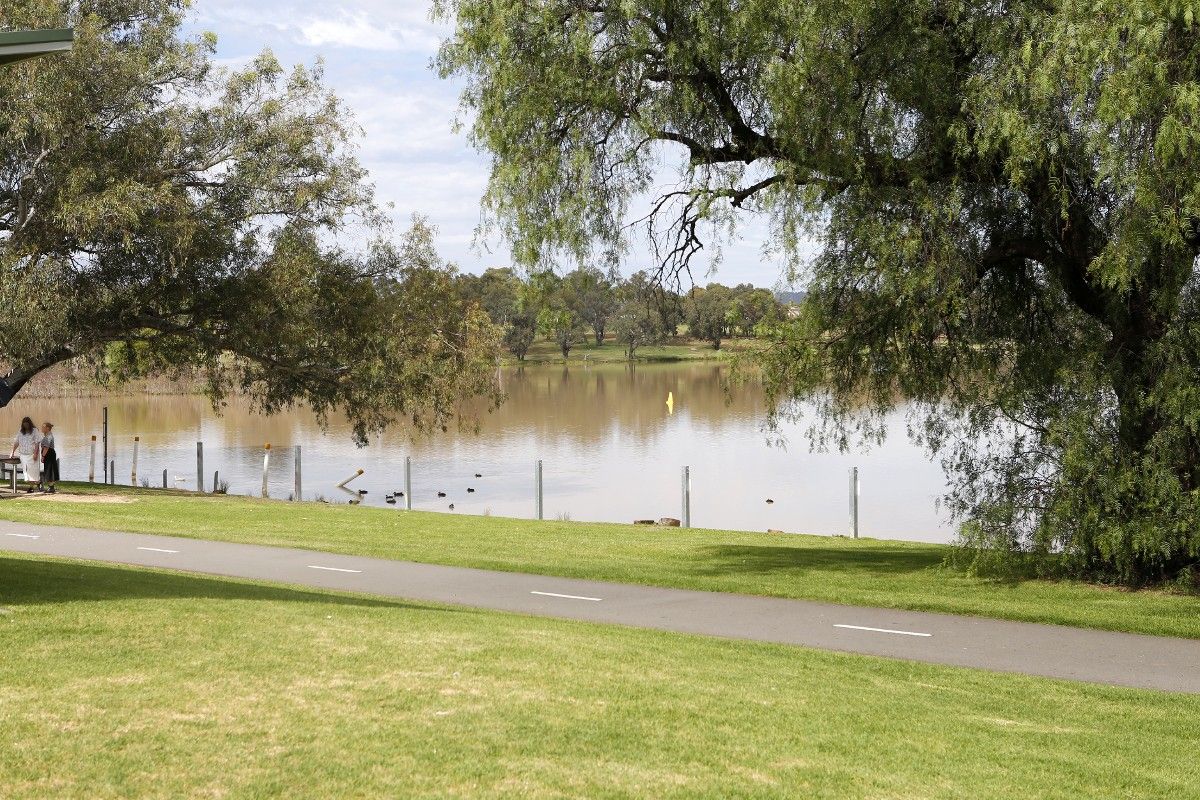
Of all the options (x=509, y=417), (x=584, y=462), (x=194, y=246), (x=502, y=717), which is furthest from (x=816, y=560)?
(x=509, y=417)

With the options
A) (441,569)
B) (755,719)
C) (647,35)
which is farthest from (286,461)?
(755,719)

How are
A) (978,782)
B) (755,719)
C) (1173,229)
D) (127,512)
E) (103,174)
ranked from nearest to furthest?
1. (978,782)
2. (755,719)
3. (1173,229)
4. (127,512)
5. (103,174)

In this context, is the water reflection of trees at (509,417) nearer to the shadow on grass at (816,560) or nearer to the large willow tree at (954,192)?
the shadow on grass at (816,560)

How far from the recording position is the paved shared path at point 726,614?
35.6 ft

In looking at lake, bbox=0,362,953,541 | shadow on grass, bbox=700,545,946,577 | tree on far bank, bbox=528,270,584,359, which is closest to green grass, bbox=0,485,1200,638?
shadow on grass, bbox=700,545,946,577

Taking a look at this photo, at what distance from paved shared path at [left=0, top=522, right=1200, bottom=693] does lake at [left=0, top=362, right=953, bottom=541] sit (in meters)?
3.96

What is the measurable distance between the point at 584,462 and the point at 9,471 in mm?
16445

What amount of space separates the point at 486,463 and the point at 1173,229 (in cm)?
2909

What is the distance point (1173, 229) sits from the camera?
12.5 meters

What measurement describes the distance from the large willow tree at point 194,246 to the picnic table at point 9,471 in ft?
5.60

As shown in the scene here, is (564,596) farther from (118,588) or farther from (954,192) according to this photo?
(954,192)

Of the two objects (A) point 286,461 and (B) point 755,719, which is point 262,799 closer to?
(B) point 755,719

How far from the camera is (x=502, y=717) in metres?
7.36

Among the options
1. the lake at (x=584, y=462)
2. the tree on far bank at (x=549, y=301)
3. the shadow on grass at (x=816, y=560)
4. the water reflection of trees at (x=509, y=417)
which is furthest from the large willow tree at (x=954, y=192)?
the water reflection of trees at (x=509, y=417)
